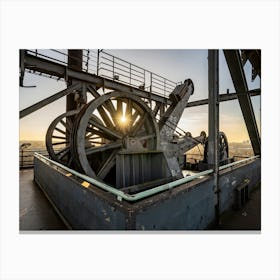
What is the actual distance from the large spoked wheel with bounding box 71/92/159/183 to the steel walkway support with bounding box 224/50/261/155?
1.94m

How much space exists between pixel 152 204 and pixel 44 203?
2.50m

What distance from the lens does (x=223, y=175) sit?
2.72m

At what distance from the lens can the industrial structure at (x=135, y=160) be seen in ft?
5.29

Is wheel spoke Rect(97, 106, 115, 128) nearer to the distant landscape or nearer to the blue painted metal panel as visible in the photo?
the distant landscape

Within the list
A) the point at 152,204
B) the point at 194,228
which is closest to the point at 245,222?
the point at 194,228

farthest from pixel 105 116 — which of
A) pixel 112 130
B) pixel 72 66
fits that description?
pixel 72 66

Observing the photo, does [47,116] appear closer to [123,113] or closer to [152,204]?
[123,113]

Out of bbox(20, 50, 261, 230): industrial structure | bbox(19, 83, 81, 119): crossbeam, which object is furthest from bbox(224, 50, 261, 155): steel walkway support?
bbox(19, 83, 81, 119): crossbeam

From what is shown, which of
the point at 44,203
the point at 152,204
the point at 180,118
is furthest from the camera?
the point at 180,118

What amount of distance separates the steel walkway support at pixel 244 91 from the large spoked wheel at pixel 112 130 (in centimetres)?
194

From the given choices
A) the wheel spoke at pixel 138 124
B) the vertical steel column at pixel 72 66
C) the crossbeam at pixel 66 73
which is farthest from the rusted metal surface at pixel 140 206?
the vertical steel column at pixel 72 66

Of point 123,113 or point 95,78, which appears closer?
point 123,113
